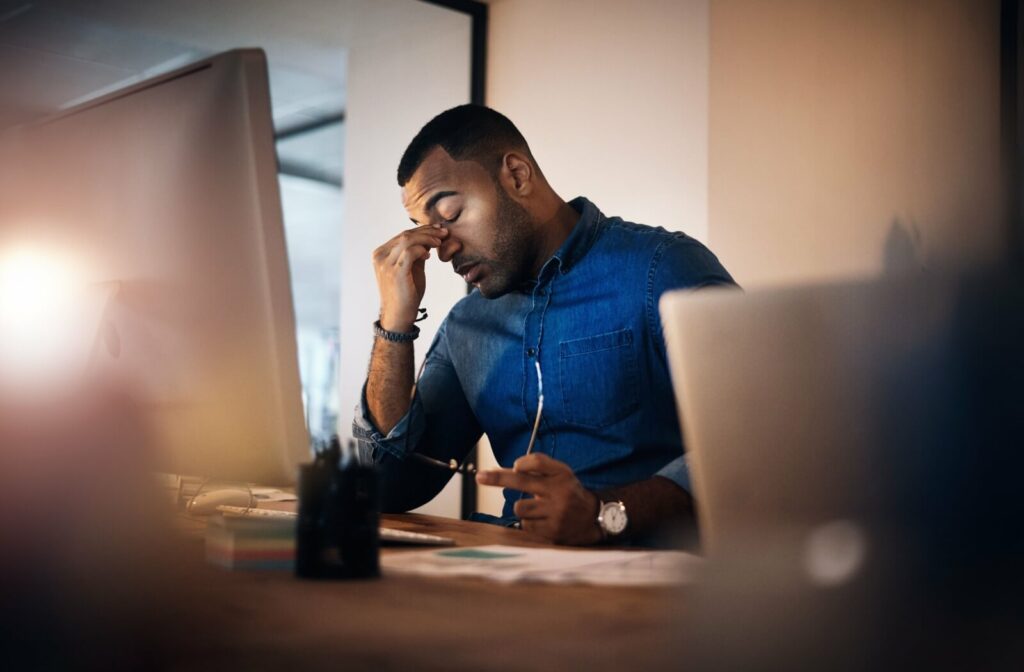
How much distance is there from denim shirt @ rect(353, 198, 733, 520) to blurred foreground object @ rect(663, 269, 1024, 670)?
37.7 inches

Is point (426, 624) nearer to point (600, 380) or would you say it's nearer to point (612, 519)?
point (612, 519)

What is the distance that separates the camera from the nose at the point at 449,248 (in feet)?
6.40

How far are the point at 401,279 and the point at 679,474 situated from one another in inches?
27.4

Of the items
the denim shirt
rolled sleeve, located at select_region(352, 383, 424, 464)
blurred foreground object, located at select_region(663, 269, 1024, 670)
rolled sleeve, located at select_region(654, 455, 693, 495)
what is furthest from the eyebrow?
blurred foreground object, located at select_region(663, 269, 1024, 670)

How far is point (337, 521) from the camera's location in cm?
83

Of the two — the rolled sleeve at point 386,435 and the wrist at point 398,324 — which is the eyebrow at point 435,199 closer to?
the wrist at point 398,324

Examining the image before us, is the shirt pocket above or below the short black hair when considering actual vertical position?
below

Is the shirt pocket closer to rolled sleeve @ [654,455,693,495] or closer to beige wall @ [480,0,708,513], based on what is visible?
rolled sleeve @ [654,455,693,495]

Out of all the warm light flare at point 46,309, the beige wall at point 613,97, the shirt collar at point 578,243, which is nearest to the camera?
the warm light flare at point 46,309

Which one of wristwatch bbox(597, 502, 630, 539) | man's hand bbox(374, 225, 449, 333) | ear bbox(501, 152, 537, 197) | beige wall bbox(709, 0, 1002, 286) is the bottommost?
wristwatch bbox(597, 502, 630, 539)

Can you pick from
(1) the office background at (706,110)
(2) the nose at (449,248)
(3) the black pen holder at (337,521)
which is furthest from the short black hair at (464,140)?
(3) the black pen holder at (337,521)

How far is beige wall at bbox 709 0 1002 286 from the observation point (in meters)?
2.99

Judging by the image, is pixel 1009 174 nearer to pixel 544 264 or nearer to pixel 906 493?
pixel 544 264

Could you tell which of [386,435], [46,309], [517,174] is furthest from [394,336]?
[46,309]
